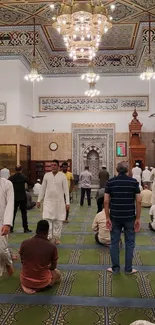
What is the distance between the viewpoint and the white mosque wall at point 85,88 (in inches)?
483

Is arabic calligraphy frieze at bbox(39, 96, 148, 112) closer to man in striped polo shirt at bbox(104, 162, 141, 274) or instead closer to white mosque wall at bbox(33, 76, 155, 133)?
white mosque wall at bbox(33, 76, 155, 133)

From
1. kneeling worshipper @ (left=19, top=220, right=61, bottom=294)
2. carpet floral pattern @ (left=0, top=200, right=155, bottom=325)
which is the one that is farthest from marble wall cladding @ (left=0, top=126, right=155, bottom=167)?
kneeling worshipper @ (left=19, top=220, right=61, bottom=294)

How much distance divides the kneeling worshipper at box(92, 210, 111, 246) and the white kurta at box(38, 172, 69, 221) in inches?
17.0

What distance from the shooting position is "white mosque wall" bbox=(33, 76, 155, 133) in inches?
483

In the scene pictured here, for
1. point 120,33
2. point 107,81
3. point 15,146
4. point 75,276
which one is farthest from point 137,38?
point 75,276

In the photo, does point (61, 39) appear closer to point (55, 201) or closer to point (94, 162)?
point (94, 162)

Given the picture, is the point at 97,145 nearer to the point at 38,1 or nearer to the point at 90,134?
the point at 90,134

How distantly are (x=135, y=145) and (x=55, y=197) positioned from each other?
26.0 ft

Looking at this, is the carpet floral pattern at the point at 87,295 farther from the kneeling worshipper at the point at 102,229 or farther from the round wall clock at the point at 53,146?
the round wall clock at the point at 53,146

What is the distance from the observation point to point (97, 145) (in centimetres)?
1252

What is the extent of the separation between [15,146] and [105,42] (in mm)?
4373

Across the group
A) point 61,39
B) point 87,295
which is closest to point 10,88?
point 61,39

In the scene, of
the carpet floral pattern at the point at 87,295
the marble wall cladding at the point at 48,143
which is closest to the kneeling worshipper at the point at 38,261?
the carpet floral pattern at the point at 87,295

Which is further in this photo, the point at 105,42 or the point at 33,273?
the point at 105,42
